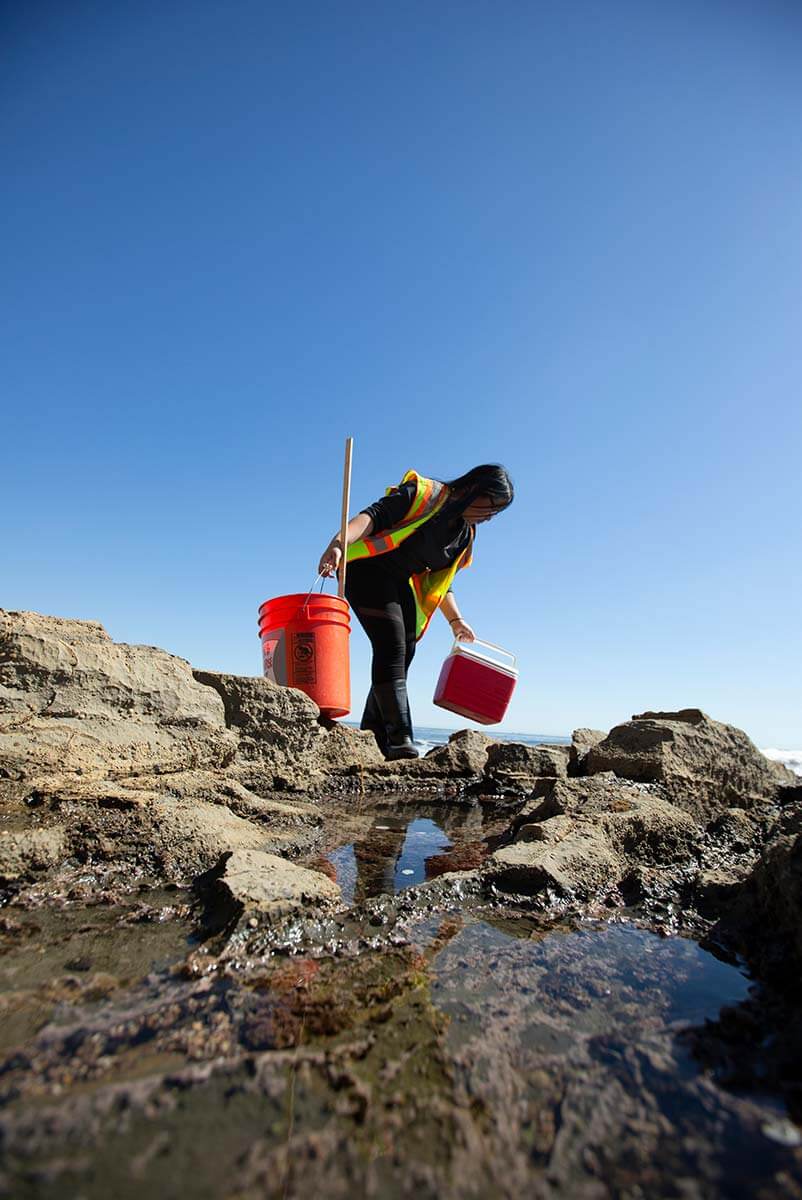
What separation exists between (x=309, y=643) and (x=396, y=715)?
3.60 ft

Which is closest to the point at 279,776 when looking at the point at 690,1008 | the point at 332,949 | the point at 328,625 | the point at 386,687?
the point at 328,625

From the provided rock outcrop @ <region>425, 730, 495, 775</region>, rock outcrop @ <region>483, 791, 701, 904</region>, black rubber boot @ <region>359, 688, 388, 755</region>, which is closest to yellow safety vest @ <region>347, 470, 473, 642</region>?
black rubber boot @ <region>359, 688, 388, 755</region>

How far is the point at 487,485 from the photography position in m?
4.64

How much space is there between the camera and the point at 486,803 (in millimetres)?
3701

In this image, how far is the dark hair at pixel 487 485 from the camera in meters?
4.65

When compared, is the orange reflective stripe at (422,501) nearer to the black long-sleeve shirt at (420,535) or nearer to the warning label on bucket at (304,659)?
the black long-sleeve shirt at (420,535)

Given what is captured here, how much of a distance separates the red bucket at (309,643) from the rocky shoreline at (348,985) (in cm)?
111

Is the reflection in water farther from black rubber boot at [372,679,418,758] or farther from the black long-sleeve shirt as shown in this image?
the black long-sleeve shirt

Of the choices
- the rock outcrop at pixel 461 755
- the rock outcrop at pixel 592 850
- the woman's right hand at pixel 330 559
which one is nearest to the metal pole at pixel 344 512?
the woman's right hand at pixel 330 559

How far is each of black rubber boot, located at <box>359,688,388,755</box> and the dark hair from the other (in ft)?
6.15

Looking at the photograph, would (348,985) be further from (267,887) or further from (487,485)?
(487,485)

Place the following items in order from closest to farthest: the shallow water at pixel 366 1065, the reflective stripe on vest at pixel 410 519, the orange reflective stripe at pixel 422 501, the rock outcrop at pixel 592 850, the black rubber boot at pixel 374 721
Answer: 1. the shallow water at pixel 366 1065
2. the rock outcrop at pixel 592 850
3. the reflective stripe on vest at pixel 410 519
4. the orange reflective stripe at pixel 422 501
5. the black rubber boot at pixel 374 721

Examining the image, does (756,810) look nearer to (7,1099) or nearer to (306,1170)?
(306,1170)

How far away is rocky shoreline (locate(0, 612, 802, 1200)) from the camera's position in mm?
682
